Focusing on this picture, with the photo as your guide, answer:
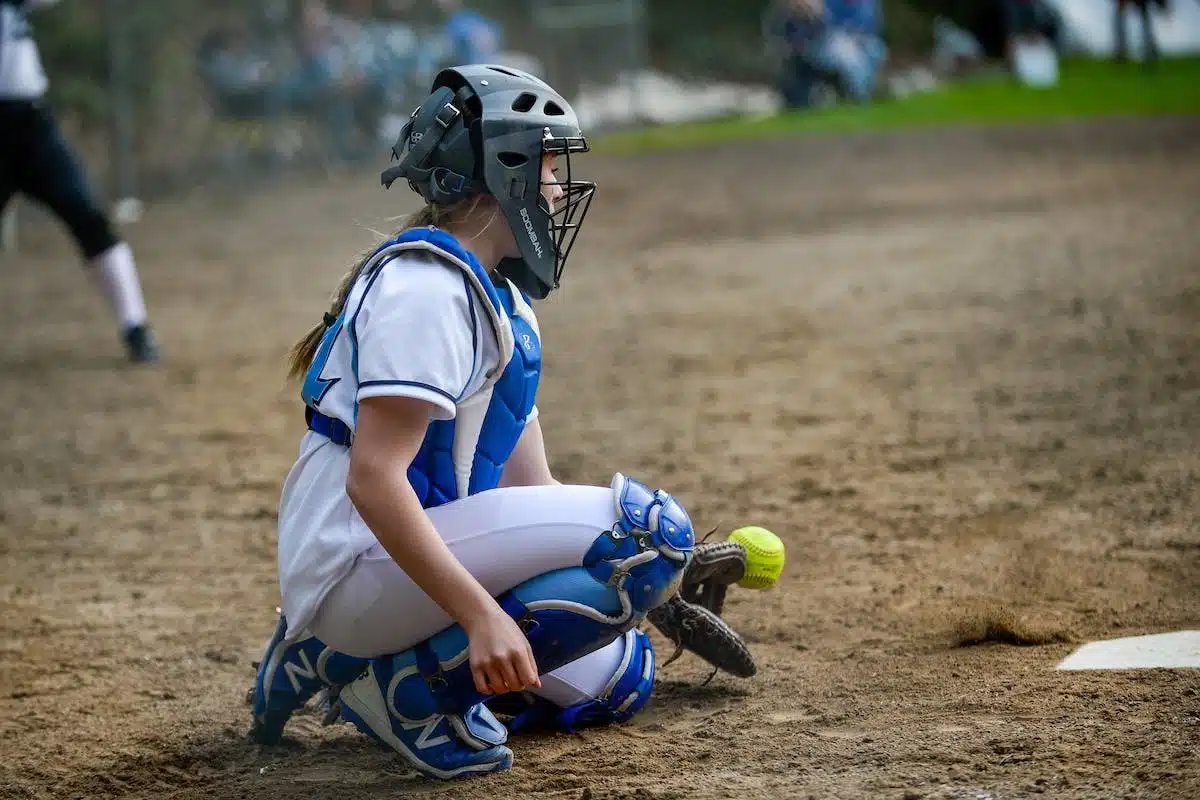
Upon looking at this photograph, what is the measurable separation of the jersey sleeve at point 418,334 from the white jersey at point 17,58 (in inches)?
201

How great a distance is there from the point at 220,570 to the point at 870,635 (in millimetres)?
2027

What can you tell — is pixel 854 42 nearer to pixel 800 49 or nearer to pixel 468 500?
pixel 800 49

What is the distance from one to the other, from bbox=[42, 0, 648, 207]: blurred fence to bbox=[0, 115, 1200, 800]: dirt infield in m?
3.93

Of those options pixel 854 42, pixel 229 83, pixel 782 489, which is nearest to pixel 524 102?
pixel 782 489

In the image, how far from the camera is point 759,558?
344cm

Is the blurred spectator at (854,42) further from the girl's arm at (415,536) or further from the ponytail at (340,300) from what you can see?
the girl's arm at (415,536)

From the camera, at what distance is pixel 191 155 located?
607 inches

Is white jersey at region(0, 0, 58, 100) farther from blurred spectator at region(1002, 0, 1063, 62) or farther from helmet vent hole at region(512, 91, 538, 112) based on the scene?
blurred spectator at region(1002, 0, 1063, 62)

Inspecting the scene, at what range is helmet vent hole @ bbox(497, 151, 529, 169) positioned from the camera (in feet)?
9.32

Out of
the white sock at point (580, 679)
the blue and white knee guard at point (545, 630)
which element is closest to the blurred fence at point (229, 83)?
the white sock at point (580, 679)

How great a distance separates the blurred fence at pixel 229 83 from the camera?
14.5m

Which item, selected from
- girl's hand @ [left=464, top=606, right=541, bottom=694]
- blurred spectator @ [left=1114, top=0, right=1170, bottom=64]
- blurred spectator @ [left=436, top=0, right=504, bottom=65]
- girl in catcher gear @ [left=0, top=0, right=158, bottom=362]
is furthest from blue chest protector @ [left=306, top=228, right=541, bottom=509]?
blurred spectator @ [left=1114, top=0, right=1170, bottom=64]

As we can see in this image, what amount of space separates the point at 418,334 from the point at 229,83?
13.1 m

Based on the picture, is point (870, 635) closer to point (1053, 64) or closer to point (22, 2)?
point (22, 2)
